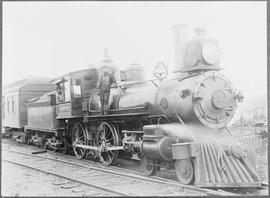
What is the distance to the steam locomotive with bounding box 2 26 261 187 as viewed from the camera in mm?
6781

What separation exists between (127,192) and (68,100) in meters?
5.62

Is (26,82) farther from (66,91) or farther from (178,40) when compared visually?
(178,40)

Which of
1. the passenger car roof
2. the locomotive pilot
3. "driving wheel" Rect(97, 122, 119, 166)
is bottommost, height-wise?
"driving wheel" Rect(97, 122, 119, 166)

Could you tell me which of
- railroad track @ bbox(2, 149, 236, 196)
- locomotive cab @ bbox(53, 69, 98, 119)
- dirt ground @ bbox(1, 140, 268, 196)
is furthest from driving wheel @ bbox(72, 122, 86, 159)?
dirt ground @ bbox(1, 140, 268, 196)


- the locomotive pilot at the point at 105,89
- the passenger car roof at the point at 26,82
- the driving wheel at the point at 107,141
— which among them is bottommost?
the driving wheel at the point at 107,141

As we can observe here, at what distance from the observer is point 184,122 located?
7.60 metres

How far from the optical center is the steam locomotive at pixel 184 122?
6.78m

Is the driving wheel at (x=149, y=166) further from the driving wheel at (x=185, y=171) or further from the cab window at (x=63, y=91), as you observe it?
the cab window at (x=63, y=91)

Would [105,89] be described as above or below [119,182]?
above

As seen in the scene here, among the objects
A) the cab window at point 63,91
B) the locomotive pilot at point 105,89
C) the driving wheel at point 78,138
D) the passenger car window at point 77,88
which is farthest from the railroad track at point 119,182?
the cab window at point 63,91

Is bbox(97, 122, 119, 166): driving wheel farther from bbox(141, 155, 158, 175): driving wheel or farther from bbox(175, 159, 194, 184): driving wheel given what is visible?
bbox(175, 159, 194, 184): driving wheel

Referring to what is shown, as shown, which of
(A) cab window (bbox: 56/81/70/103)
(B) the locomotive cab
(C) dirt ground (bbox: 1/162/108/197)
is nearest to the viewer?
(C) dirt ground (bbox: 1/162/108/197)

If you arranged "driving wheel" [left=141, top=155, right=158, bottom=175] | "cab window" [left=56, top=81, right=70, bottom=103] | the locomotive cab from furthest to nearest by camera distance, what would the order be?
"cab window" [left=56, top=81, right=70, bottom=103], the locomotive cab, "driving wheel" [left=141, top=155, right=158, bottom=175]

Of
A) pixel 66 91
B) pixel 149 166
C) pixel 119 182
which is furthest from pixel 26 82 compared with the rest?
pixel 119 182
